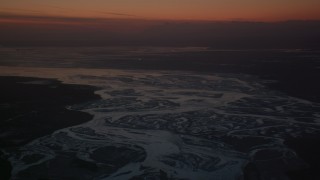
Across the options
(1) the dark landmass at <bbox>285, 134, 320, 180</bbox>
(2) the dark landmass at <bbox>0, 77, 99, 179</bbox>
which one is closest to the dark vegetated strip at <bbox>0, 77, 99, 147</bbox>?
(2) the dark landmass at <bbox>0, 77, 99, 179</bbox>

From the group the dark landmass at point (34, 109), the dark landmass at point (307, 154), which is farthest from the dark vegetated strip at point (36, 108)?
the dark landmass at point (307, 154)

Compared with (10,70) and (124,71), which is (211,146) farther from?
(10,70)

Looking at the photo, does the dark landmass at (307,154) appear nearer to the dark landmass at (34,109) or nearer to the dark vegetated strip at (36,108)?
the dark landmass at (34,109)

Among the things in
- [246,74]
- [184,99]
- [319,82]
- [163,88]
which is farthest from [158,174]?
[246,74]

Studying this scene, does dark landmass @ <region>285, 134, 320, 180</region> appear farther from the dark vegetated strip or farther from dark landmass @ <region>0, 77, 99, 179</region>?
the dark vegetated strip

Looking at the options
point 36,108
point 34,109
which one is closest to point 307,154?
point 34,109

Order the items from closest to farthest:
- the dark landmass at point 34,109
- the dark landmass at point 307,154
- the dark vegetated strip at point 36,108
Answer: the dark landmass at point 307,154
the dark landmass at point 34,109
the dark vegetated strip at point 36,108

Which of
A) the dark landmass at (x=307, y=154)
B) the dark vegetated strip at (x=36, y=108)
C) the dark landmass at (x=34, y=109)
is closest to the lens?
the dark landmass at (x=307, y=154)

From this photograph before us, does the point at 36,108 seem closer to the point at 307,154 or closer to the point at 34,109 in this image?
the point at 34,109
